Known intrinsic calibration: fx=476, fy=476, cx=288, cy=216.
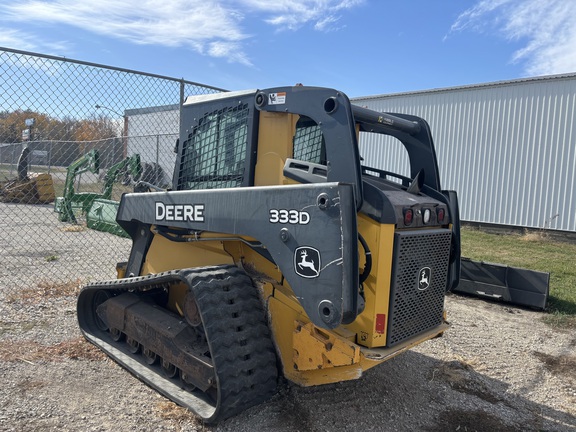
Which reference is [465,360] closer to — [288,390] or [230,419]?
[288,390]

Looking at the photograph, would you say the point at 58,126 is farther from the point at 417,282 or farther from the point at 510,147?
the point at 510,147

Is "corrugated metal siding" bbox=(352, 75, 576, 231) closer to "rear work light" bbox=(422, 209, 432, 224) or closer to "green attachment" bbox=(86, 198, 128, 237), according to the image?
"green attachment" bbox=(86, 198, 128, 237)

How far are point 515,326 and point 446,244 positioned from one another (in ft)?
9.71

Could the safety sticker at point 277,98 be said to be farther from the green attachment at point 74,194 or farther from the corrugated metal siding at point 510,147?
the corrugated metal siding at point 510,147

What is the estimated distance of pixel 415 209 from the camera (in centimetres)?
339

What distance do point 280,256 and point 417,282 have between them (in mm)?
1080

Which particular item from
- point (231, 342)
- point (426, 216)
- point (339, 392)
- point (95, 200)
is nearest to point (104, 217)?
point (95, 200)

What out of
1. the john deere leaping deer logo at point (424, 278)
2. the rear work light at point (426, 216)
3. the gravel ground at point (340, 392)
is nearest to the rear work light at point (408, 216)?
the rear work light at point (426, 216)

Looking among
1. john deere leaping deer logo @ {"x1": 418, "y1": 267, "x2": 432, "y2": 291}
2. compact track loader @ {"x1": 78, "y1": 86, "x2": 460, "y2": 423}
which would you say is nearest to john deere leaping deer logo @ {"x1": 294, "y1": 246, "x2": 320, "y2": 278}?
compact track loader @ {"x1": 78, "y1": 86, "x2": 460, "y2": 423}

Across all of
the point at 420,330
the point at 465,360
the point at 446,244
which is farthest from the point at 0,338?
the point at 465,360

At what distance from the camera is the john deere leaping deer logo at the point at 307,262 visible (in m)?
2.84

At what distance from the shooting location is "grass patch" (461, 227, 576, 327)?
6703 millimetres

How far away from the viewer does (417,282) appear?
3.44 metres

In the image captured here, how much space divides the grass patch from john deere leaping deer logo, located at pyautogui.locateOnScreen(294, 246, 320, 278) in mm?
4657
